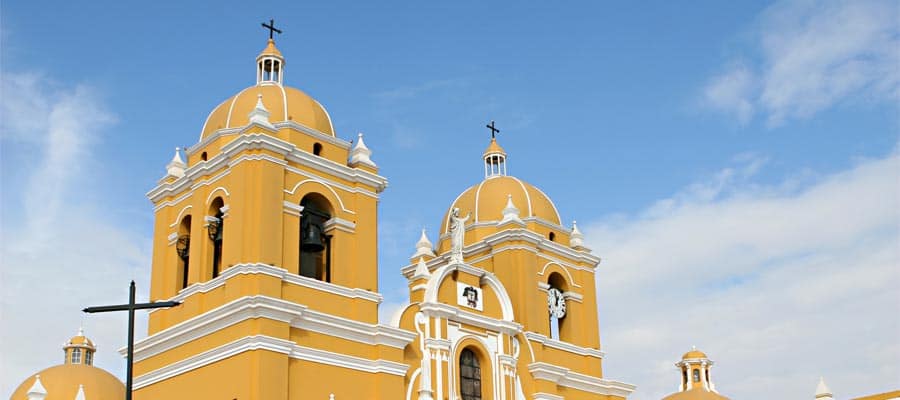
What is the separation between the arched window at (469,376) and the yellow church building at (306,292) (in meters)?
0.04

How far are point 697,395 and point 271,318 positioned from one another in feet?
92.8

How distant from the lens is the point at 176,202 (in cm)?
2302

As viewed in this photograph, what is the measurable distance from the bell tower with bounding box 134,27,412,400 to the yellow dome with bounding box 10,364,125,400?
33.0 ft

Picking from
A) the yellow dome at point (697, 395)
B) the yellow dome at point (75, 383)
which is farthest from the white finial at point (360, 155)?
the yellow dome at point (697, 395)

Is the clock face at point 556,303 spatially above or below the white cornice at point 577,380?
above

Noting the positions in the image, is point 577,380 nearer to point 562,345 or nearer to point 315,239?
point 562,345

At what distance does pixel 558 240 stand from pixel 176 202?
31.6ft

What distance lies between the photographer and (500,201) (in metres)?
27.1

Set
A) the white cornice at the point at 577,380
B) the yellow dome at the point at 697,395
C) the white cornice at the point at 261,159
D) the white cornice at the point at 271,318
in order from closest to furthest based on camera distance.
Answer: the white cornice at the point at 271,318
the white cornice at the point at 261,159
the white cornice at the point at 577,380
the yellow dome at the point at 697,395

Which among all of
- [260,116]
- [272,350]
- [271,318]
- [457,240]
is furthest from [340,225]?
[272,350]

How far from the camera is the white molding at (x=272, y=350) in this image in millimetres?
19062

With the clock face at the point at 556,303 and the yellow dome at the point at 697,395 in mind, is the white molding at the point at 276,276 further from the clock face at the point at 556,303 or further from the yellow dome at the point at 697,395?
the yellow dome at the point at 697,395

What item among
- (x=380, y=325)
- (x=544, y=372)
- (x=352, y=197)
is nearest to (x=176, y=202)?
(x=352, y=197)

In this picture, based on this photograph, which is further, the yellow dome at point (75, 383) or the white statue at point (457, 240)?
the yellow dome at point (75, 383)
